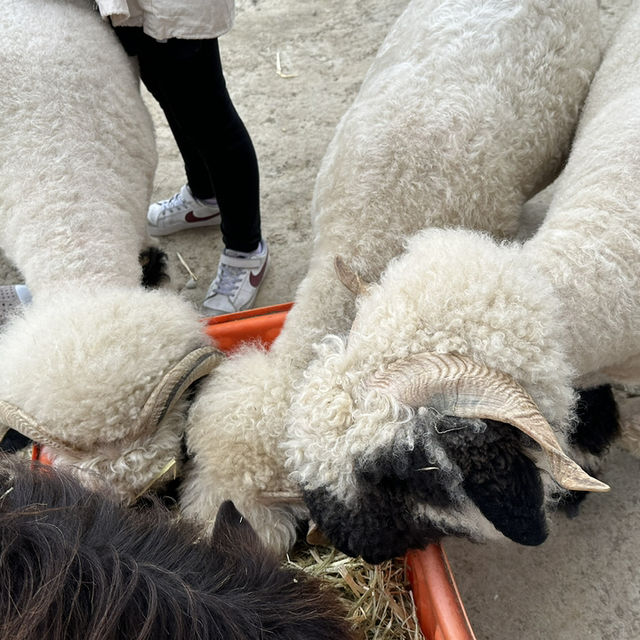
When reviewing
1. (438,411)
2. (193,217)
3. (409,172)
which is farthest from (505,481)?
(193,217)

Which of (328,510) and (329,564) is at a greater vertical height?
(328,510)

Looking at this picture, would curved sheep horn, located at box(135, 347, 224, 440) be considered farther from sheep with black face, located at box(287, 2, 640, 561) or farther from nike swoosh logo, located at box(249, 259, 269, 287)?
nike swoosh logo, located at box(249, 259, 269, 287)

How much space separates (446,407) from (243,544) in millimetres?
575

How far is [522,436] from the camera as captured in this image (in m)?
1.40

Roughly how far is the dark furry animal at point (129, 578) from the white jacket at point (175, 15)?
4.74 feet

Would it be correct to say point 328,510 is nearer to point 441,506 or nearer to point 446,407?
point 441,506

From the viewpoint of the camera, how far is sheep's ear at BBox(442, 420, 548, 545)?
1384mm

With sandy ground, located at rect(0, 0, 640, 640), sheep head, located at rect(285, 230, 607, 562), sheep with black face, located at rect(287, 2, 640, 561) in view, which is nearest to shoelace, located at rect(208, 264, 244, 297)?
sandy ground, located at rect(0, 0, 640, 640)

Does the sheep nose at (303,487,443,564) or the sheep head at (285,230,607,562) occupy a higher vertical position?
the sheep head at (285,230,607,562)

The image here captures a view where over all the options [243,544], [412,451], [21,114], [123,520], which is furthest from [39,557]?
[21,114]

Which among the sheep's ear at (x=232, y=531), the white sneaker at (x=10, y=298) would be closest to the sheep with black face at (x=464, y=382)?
the sheep's ear at (x=232, y=531)

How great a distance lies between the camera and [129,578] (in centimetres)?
112

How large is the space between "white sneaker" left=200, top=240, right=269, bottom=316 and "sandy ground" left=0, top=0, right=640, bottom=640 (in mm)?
166

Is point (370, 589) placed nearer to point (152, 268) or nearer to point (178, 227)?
point (152, 268)
